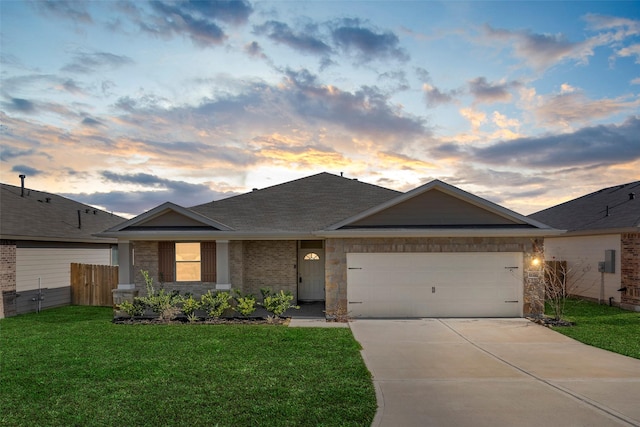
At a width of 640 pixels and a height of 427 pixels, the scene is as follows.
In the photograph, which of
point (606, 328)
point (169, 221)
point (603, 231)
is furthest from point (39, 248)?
point (603, 231)

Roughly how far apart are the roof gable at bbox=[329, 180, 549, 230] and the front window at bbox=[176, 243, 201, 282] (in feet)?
18.5

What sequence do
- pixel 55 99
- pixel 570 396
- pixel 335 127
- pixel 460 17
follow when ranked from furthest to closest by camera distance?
pixel 335 127, pixel 55 99, pixel 460 17, pixel 570 396

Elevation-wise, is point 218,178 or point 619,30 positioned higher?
point 619,30

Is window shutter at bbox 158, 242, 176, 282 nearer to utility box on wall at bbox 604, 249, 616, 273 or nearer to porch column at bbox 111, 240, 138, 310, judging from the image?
porch column at bbox 111, 240, 138, 310

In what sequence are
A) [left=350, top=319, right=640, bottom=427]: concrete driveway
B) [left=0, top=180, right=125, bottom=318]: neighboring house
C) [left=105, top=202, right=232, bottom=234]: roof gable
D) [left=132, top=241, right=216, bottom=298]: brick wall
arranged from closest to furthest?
[left=350, top=319, right=640, bottom=427]: concrete driveway
[left=105, top=202, right=232, bottom=234]: roof gable
[left=132, top=241, right=216, bottom=298]: brick wall
[left=0, top=180, right=125, bottom=318]: neighboring house

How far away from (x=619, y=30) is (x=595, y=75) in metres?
1.60

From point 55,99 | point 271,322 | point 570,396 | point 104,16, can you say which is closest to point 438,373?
point 570,396

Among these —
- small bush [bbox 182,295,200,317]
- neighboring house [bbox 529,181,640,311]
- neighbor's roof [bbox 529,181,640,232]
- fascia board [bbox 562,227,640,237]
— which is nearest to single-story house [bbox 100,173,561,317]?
small bush [bbox 182,295,200,317]

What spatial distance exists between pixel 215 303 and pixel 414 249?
6.82m

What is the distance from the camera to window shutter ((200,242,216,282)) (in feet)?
51.9

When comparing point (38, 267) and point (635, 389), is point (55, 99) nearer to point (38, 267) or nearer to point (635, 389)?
point (38, 267)

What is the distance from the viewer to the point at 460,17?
13.6 metres

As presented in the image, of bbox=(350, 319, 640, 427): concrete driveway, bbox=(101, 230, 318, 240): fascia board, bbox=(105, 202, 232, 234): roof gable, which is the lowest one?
bbox=(350, 319, 640, 427): concrete driveway

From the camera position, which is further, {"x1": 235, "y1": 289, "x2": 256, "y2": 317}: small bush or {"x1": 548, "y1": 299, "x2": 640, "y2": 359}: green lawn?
{"x1": 235, "y1": 289, "x2": 256, "y2": 317}: small bush
